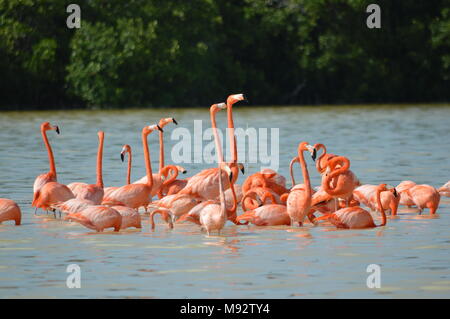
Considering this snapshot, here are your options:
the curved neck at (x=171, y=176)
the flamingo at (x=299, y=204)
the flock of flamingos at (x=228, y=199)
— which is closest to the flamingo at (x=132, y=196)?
the flock of flamingos at (x=228, y=199)

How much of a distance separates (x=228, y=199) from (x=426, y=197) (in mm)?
2288

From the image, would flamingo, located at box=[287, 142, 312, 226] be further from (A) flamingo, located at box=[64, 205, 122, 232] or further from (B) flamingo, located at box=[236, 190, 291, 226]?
(A) flamingo, located at box=[64, 205, 122, 232]

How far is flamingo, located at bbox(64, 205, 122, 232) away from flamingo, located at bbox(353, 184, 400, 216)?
10.3 feet

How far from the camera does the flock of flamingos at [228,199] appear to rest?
11.3 m

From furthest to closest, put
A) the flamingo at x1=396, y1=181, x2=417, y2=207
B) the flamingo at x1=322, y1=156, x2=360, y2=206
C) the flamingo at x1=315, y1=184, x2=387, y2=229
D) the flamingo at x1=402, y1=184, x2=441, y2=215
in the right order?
1. the flamingo at x1=396, y1=181, x2=417, y2=207
2. the flamingo at x1=402, y1=184, x2=441, y2=215
3. the flamingo at x1=322, y1=156, x2=360, y2=206
4. the flamingo at x1=315, y1=184, x2=387, y2=229

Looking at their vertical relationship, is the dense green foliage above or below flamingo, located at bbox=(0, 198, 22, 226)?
above

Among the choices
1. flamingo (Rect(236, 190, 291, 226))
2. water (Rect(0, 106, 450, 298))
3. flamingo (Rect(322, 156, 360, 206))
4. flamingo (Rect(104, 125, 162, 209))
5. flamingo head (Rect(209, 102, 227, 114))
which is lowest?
water (Rect(0, 106, 450, 298))

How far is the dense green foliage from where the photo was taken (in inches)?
1891

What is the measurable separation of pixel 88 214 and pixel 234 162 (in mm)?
2137

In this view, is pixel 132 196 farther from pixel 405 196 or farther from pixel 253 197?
pixel 405 196

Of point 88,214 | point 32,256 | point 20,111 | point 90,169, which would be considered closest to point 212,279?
point 32,256

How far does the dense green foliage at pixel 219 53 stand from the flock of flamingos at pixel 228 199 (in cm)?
3523

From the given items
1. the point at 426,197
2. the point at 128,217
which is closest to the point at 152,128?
the point at 128,217

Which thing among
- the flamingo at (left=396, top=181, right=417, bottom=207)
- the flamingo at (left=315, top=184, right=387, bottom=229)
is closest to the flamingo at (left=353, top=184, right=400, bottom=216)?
the flamingo at (left=396, top=181, right=417, bottom=207)
